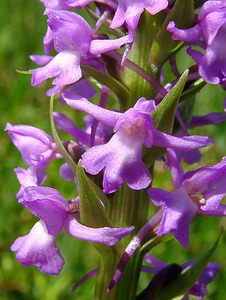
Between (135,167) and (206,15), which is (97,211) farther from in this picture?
(206,15)

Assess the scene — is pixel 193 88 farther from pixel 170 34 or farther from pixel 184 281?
pixel 184 281

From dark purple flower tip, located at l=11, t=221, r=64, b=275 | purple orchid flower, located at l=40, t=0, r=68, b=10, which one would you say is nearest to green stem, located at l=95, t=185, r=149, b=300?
dark purple flower tip, located at l=11, t=221, r=64, b=275

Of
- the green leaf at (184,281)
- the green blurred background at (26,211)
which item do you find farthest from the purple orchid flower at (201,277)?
the green blurred background at (26,211)

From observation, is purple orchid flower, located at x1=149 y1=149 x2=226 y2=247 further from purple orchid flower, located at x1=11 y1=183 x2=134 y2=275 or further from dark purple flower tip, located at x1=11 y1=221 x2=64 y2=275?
dark purple flower tip, located at x1=11 y1=221 x2=64 y2=275

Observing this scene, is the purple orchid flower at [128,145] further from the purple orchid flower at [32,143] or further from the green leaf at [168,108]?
the purple orchid flower at [32,143]

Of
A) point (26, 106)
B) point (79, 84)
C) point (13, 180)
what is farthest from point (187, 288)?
point (26, 106)

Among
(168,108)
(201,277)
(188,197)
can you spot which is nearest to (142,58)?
(168,108)
